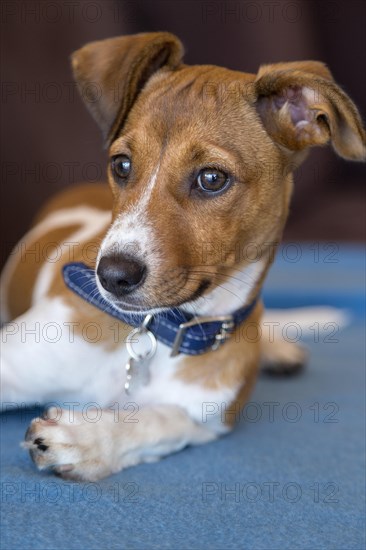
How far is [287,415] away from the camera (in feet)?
10.3

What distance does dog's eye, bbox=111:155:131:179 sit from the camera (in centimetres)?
252

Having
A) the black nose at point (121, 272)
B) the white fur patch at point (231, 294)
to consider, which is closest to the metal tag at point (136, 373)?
the white fur patch at point (231, 294)

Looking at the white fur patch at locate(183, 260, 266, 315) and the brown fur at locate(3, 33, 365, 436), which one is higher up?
the brown fur at locate(3, 33, 365, 436)

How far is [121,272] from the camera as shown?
2.21 m

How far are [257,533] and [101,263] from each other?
2.68ft

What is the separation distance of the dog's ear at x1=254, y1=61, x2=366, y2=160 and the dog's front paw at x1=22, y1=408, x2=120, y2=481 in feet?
3.39

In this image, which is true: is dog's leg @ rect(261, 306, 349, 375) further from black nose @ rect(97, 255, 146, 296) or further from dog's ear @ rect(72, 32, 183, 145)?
black nose @ rect(97, 255, 146, 296)

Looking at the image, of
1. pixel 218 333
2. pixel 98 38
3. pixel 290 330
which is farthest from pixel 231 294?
pixel 98 38

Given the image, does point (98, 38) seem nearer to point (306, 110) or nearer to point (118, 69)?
point (118, 69)

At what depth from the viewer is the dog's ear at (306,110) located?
8.07 ft

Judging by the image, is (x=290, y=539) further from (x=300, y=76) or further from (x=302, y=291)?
(x=302, y=291)

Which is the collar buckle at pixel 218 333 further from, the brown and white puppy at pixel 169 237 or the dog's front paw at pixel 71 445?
the dog's front paw at pixel 71 445

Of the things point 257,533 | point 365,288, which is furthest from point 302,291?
point 257,533

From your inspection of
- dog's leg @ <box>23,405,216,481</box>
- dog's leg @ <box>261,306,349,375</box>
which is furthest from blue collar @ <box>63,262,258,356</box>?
dog's leg @ <box>261,306,349,375</box>
